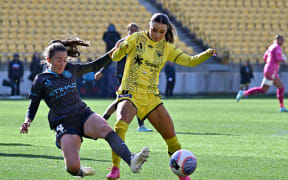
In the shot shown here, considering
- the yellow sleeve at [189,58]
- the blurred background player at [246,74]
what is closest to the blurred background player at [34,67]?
the blurred background player at [246,74]

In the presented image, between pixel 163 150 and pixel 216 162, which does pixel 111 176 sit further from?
pixel 163 150

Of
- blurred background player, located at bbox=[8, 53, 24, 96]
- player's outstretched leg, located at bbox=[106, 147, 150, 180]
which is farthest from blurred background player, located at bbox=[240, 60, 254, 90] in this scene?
player's outstretched leg, located at bbox=[106, 147, 150, 180]

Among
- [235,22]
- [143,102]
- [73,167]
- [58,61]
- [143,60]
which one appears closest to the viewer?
[73,167]

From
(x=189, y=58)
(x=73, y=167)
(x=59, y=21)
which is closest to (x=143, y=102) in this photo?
(x=189, y=58)

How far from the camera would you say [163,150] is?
30.7ft

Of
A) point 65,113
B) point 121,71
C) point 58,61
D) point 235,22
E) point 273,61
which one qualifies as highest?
point 58,61

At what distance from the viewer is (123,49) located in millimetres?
6980

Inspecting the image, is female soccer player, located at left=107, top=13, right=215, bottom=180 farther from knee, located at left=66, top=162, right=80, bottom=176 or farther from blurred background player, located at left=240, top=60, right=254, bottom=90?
blurred background player, located at left=240, top=60, right=254, bottom=90

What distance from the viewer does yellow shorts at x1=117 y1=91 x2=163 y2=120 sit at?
692 cm

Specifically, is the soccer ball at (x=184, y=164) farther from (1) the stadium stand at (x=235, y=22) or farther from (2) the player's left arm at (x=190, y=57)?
(1) the stadium stand at (x=235, y=22)

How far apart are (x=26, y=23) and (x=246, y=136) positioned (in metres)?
20.3

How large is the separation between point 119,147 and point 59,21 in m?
24.9

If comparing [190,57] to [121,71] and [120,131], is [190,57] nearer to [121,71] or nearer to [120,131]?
→ [120,131]

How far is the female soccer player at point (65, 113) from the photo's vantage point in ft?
19.9
